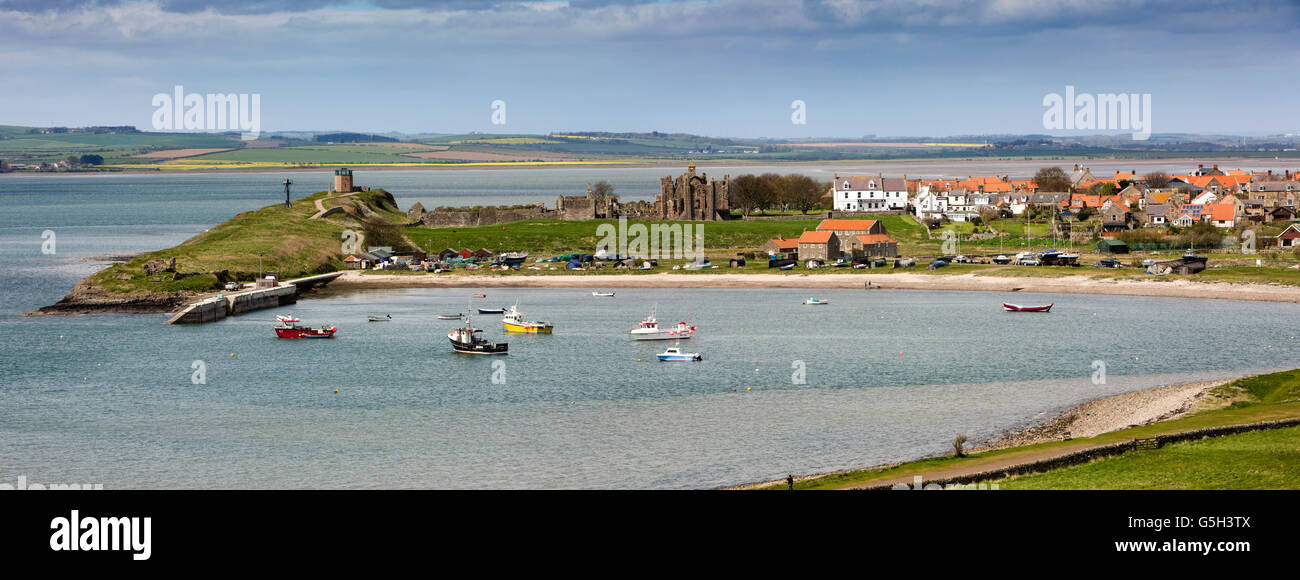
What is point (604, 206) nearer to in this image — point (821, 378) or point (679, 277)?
point (679, 277)

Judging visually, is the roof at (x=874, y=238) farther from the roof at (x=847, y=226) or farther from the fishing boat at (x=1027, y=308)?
the fishing boat at (x=1027, y=308)

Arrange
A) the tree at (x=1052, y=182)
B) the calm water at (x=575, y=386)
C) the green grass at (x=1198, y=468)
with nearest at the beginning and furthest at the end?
1. the green grass at (x=1198, y=468)
2. the calm water at (x=575, y=386)
3. the tree at (x=1052, y=182)

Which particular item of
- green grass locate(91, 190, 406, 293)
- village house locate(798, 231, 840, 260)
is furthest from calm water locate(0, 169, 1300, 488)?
village house locate(798, 231, 840, 260)

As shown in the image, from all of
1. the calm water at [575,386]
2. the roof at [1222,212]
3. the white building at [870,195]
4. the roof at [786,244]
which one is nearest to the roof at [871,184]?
the white building at [870,195]

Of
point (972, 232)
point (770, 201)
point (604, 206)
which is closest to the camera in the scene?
point (972, 232)

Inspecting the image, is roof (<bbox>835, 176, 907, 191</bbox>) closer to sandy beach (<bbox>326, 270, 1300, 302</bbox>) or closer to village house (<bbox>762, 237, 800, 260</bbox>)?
village house (<bbox>762, 237, 800, 260</bbox>)

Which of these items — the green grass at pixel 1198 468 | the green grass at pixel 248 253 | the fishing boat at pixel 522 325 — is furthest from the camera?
the green grass at pixel 248 253
